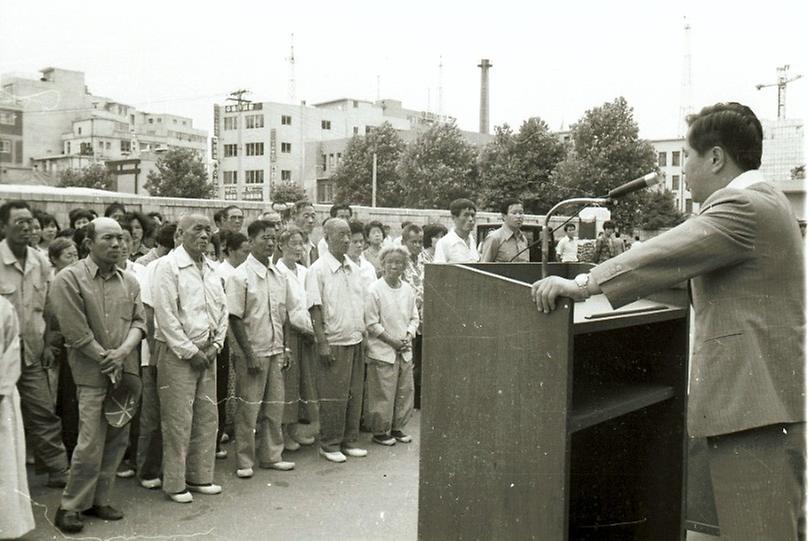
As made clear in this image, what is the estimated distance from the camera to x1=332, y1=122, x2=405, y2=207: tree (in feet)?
146

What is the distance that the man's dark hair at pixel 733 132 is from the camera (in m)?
2.42

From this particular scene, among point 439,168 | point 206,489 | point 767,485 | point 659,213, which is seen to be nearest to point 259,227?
point 206,489

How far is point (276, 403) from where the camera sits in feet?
17.7

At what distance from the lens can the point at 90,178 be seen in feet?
162

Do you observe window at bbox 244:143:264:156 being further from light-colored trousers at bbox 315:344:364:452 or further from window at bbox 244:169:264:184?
light-colored trousers at bbox 315:344:364:452

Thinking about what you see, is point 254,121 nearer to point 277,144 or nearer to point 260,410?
point 277,144

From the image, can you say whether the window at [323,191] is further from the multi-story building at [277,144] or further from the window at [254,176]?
the window at [254,176]

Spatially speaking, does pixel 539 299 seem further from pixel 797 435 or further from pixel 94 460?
pixel 94 460

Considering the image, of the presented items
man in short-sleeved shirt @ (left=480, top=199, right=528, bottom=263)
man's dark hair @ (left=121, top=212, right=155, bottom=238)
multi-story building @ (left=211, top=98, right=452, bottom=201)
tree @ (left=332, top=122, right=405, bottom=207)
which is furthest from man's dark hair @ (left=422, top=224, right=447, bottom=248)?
multi-story building @ (left=211, top=98, right=452, bottom=201)

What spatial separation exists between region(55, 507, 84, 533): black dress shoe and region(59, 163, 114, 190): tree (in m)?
48.5

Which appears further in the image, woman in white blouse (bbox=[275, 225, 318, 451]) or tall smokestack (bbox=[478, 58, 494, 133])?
tall smokestack (bbox=[478, 58, 494, 133])

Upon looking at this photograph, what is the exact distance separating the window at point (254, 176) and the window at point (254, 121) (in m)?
3.71

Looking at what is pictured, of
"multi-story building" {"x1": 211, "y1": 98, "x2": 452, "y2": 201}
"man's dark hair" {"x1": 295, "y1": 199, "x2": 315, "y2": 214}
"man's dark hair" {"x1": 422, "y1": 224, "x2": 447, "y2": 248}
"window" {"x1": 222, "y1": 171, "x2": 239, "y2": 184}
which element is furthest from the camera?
"window" {"x1": 222, "y1": 171, "x2": 239, "y2": 184}

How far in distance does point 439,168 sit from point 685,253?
1476 inches
